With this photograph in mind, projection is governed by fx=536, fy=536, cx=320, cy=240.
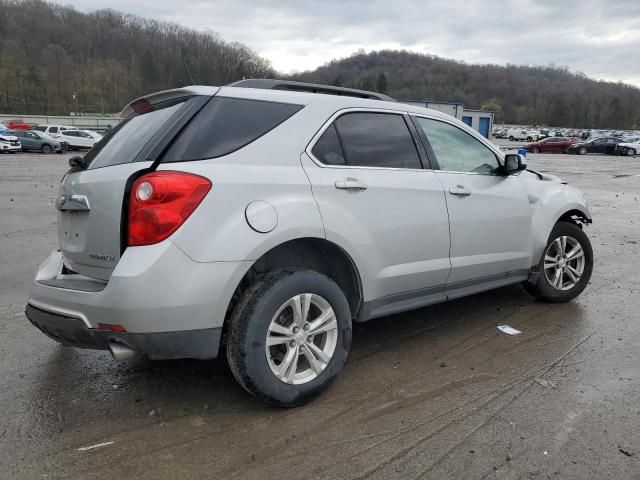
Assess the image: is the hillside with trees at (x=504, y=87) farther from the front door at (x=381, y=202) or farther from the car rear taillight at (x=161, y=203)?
the car rear taillight at (x=161, y=203)

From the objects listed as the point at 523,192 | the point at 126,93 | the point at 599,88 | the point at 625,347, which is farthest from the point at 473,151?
the point at 599,88

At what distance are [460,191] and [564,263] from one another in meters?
1.76

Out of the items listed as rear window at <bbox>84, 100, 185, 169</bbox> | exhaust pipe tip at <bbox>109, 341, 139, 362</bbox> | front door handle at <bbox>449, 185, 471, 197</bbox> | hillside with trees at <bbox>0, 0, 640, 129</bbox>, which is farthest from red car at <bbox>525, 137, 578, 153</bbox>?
exhaust pipe tip at <bbox>109, 341, 139, 362</bbox>

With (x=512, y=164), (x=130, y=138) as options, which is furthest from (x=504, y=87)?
(x=130, y=138)

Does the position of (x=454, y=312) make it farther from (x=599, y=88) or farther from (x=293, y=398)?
(x=599, y=88)

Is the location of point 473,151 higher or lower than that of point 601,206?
higher

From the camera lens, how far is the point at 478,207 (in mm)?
4168

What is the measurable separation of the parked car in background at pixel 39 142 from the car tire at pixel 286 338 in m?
35.4

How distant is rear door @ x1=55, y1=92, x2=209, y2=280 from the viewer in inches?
112

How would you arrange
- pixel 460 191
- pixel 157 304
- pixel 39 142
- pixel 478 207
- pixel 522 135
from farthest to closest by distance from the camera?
pixel 522 135, pixel 39 142, pixel 478 207, pixel 460 191, pixel 157 304

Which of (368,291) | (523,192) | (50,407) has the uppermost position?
(523,192)

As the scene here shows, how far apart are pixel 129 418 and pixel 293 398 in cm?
93

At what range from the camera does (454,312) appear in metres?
4.92

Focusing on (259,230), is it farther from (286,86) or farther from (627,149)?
(627,149)
